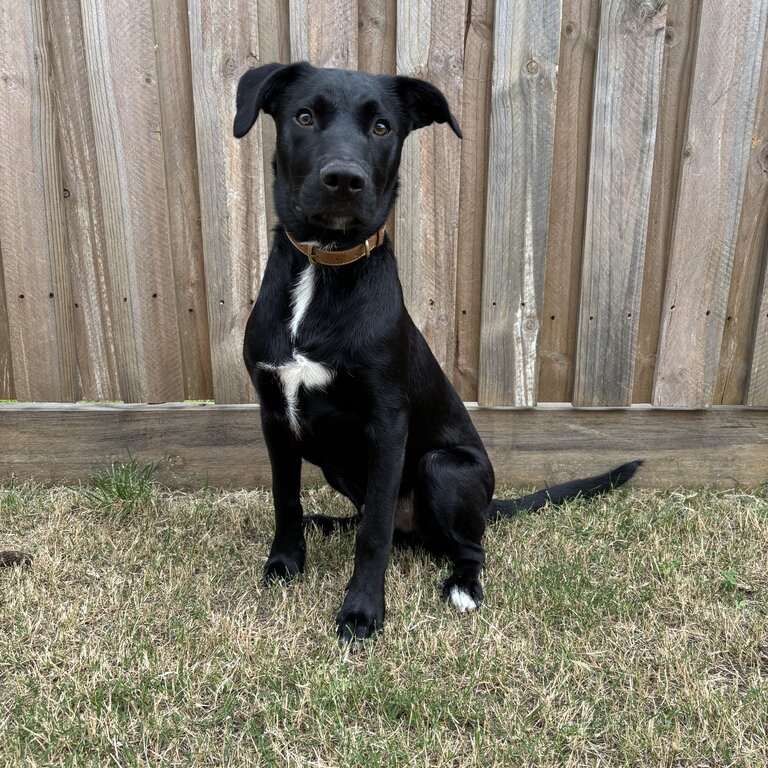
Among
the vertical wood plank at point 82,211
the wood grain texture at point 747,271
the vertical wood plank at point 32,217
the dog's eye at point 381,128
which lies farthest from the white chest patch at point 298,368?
the wood grain texture at point 747,271

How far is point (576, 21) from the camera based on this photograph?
115 inches

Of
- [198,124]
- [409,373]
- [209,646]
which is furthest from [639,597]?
[198,124]

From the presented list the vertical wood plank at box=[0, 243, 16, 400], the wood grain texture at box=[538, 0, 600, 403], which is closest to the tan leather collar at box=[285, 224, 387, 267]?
the wood grain texture at box=[538, 0, 600, 403]

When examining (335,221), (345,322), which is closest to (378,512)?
(345,322)

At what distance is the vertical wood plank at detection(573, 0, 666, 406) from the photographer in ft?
9.50

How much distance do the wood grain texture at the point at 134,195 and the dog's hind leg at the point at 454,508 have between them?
141 centimetres

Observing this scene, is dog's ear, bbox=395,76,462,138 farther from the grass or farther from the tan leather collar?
the grass

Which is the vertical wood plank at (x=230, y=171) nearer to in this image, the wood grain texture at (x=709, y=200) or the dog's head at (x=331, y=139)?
the dog's head at (x=331, y=139)

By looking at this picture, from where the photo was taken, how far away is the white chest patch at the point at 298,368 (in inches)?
85.7

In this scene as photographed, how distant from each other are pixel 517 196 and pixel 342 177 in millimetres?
1373

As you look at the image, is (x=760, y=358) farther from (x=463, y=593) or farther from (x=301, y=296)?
(x=301, y=296)

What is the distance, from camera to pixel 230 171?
302 cm

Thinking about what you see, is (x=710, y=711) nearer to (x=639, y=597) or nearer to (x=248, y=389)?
(x=639, y=597)

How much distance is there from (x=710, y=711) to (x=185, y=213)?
2.72 meters
